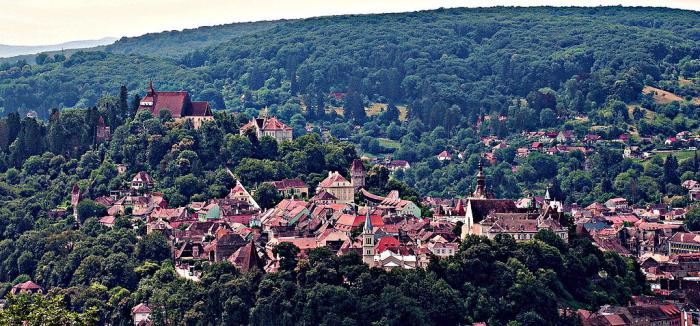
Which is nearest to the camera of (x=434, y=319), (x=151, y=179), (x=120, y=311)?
(x=434, y=319)

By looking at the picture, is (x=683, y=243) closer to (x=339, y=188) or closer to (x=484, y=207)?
(x=339, y=188)

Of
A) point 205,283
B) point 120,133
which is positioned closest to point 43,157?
point 120,133

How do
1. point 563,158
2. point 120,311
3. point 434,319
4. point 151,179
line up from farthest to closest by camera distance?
point 563,158
point 151,179
point 120,311
point 434,319

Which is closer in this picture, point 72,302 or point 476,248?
point 476,248

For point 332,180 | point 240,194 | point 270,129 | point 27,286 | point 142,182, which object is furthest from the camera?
point 270,129

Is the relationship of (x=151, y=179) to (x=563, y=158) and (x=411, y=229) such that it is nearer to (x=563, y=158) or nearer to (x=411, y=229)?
(x=411, y=229)

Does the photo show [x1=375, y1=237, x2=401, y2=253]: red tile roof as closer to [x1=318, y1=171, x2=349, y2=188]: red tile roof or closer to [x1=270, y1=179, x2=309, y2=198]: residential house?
[x1=318, y1=171, x2=349, y2=188]: red tile roof

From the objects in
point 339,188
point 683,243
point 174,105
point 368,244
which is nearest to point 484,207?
point 368,244
